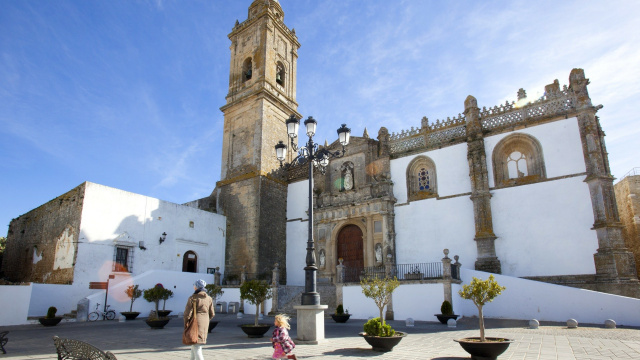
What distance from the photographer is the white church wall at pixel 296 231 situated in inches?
909

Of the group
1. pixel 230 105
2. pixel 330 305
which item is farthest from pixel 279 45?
pixel 330 305

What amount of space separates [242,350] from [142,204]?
14102mm

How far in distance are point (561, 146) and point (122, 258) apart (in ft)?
67.1

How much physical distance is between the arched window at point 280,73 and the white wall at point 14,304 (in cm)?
1809

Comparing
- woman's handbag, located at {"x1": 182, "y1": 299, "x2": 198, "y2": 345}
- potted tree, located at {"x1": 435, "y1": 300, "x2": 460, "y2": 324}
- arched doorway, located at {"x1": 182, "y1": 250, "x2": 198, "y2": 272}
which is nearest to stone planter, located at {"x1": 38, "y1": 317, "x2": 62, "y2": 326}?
arched doorway, located at {"x1": 182, "y1": 250, "x2": 198, "y2": 272}

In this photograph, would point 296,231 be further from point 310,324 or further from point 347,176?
point 310,324

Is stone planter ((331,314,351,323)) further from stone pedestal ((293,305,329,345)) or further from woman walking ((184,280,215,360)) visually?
woman walking ((184,280,215,360))

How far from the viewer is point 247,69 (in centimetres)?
2702

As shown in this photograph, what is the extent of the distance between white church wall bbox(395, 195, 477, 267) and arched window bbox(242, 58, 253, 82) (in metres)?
13.8

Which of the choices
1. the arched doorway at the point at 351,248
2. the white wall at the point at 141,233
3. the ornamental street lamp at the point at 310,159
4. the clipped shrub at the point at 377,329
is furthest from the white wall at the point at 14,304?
the clipped shrub at the point at 377,329

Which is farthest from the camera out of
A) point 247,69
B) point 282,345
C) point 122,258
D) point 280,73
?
point 280,73

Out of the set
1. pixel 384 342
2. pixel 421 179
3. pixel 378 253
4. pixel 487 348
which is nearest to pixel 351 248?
pixel 378 253

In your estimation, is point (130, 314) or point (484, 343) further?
point (130, 314)

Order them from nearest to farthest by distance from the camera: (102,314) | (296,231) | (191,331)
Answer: (191,331)
(102,314)
(296,231)
